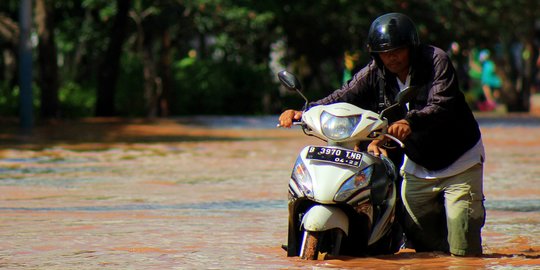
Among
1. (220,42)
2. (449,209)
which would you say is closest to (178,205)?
(449,209)

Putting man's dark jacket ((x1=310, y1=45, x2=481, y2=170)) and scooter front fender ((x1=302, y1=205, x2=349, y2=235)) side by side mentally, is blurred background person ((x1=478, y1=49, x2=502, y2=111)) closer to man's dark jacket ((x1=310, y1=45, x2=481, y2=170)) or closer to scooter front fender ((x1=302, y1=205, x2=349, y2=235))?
man's dark jacket ((x1=310, y1=45, x2=481, y2=170))

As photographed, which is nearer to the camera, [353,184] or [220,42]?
[353,184]

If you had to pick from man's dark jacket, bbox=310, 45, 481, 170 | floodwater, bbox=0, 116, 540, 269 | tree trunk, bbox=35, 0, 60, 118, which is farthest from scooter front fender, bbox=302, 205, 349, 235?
tree trunk, bbox=35, 0, 60, 118

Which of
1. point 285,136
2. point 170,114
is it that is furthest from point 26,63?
point 170,114

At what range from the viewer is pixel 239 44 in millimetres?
35406

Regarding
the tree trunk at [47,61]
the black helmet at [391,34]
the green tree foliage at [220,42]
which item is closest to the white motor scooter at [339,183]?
the black helmet at [391,34]

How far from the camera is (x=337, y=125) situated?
7.11m

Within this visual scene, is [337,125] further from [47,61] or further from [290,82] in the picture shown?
[47,61]

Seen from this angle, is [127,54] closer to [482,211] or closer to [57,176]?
[57,176]

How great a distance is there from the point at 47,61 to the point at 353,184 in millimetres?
22858

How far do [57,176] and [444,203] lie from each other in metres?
7.79

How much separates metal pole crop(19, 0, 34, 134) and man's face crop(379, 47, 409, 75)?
64.8 feet

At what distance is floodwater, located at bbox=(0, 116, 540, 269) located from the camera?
314 inches

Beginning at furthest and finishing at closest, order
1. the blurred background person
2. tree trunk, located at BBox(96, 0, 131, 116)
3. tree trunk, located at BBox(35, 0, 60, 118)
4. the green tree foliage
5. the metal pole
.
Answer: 1. the blurred background person
2. the green tree foliage
3. tree trunk, located at BBox(96, 0, 131, 116)
4. tree trunk, located at BBox(35, 0, 60, 118)
5. the metal pole
